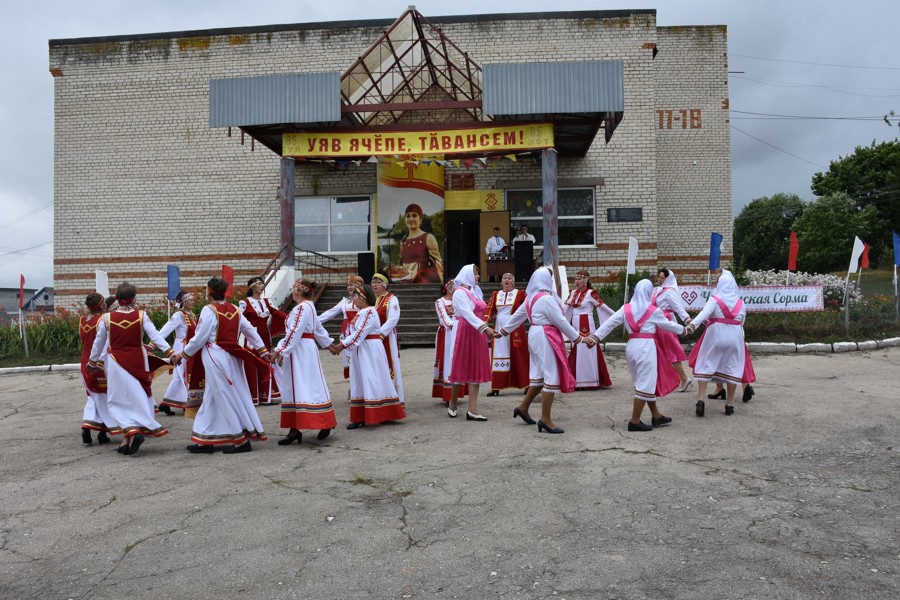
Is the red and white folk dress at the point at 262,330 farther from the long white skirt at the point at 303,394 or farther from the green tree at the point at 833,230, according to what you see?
the green tree at the point at 833,230

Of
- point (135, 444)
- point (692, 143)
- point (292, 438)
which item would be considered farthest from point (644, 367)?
point (692, 143)

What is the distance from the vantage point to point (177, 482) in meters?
6.45

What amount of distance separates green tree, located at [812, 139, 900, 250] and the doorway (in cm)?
3367

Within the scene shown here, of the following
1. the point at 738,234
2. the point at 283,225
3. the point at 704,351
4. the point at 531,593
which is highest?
the point at 738,234

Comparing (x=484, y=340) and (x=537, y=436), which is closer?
(x=537, y=436)

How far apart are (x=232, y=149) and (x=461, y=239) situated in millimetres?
7069

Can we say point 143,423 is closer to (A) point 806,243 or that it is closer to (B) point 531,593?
(B) point 531,593

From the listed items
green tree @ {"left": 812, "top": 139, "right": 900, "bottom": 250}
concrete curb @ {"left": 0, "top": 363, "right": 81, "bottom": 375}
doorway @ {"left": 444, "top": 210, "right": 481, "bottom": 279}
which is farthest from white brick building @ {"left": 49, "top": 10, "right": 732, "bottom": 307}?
green tree @ {"left": 812, "top": 139, "right": 900, "bottom": 250}

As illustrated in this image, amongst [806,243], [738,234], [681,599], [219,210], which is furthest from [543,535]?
[738,234]

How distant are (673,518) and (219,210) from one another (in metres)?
18.2

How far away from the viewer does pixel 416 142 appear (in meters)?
17.0

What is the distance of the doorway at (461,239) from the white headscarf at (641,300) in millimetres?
12593

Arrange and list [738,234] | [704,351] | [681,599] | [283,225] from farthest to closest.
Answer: [738,234] → [283,225] → [704,351] → [681,599]

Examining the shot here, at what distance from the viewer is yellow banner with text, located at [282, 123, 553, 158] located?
54.7 ft
